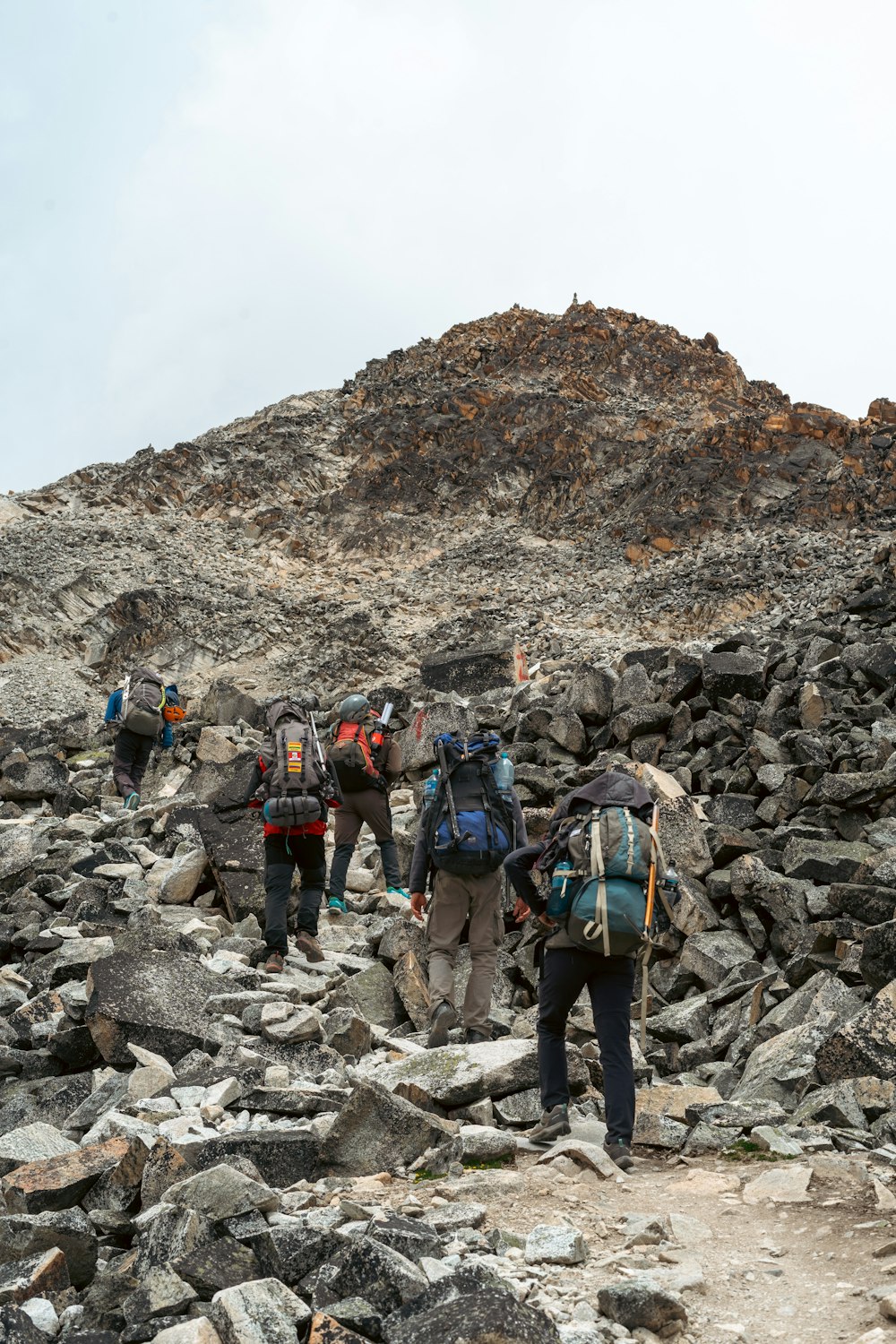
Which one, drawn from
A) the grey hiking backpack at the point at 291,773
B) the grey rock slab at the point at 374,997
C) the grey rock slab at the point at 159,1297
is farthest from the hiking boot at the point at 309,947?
the grey rock slab at the point at 159,1297

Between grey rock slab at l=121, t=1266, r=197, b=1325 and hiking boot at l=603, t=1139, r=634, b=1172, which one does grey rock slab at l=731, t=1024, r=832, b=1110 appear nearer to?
hiking boot at l=603, t=1139, r=634, b=1172

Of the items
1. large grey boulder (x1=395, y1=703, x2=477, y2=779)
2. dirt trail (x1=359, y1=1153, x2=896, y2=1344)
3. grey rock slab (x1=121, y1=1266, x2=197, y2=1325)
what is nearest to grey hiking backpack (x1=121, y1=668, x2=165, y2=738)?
large grey boulder (x1=395, y1=703, x2=477, y2=779)

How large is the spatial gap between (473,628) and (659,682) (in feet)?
56.8

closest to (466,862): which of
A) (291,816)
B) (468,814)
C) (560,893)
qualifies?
(468,814)

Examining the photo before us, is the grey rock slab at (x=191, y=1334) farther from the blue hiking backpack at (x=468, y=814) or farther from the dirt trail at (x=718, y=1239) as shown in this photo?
the blue hiking backpack at (x=468, y=814)

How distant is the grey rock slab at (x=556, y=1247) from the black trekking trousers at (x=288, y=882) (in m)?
4.24

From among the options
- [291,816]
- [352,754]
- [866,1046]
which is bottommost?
[866,1046]

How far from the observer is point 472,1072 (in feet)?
17.9

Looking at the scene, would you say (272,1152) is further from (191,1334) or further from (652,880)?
(652,880)

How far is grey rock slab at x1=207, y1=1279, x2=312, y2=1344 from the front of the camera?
3.09 metres

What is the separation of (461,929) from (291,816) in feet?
4.97

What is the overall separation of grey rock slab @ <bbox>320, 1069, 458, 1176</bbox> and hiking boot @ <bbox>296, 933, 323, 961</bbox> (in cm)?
324

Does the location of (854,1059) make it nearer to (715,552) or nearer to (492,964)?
(492,964)

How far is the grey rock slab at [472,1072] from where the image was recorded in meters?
5.36
